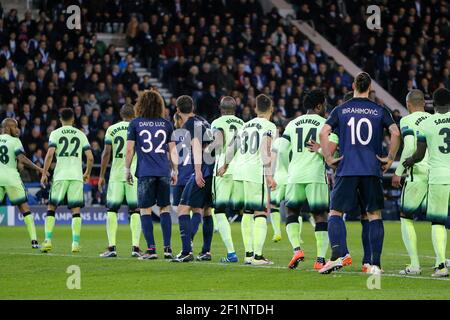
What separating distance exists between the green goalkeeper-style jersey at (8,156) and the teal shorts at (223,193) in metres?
4.81

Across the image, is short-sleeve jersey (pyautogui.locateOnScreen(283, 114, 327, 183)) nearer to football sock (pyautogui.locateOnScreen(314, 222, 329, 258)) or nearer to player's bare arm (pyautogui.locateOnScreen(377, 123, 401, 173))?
football sock (pyautogui.locateOnScreen(314, 222, 329, 258))

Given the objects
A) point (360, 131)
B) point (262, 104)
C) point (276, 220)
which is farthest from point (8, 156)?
point (360, 131)

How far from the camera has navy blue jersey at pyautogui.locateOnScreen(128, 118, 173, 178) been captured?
55.2 feet

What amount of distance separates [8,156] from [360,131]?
8241mm

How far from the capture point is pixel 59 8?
111 feet

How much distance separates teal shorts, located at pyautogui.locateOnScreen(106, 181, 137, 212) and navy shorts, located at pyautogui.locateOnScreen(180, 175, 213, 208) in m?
1.80

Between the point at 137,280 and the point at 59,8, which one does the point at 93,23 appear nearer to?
the point at 59,8

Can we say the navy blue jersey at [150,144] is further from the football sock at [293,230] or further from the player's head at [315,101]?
the player's head at [315,101]

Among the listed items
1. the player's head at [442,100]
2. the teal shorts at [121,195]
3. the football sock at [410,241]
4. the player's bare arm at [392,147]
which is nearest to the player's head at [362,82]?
the player's bare arm at [392,147]

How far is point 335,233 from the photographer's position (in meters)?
14.2

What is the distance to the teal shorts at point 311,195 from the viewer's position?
1524cm

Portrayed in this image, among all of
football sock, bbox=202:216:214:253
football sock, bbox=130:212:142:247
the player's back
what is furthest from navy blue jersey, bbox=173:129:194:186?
the player's back
